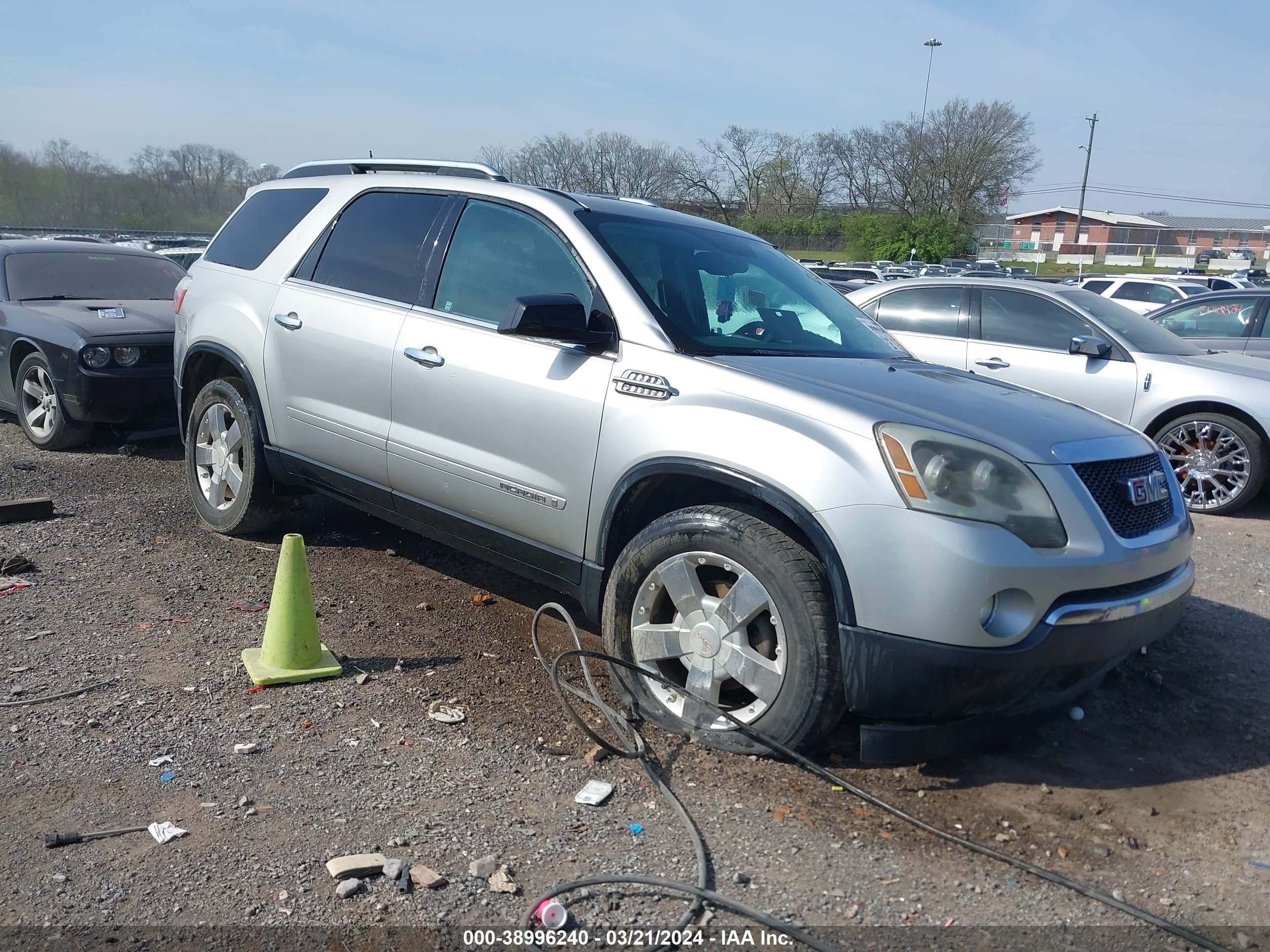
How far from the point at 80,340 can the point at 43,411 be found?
879 millimetres

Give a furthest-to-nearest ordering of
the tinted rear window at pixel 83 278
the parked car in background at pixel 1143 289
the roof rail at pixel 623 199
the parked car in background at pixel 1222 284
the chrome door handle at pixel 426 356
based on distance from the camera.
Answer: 1. the parked car in background at pixel 1222 284
2. the parked car in background at pixel 1143 289
3. the tinted rear window at pixel 83 278
4. the roof rail at pixel 623 199
5. the chrome door handle at pixel 426 356

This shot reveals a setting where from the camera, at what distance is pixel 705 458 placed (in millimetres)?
3537

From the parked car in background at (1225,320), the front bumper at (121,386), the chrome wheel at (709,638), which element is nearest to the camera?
the chrome wheel at (709,638)

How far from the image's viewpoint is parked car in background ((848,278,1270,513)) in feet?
25.5

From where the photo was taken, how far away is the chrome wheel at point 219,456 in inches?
222

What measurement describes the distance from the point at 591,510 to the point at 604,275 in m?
0.93

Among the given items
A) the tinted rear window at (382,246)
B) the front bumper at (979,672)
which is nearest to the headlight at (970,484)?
the front bumper at (979,672)

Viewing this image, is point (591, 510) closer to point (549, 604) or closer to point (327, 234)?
point (549, 604)

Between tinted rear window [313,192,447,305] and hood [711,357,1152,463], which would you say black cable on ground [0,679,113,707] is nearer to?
tinted rear window [313,192,447,305]

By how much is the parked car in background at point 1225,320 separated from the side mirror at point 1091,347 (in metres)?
2.72

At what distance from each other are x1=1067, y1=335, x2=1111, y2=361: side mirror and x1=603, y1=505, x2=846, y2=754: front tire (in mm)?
5300

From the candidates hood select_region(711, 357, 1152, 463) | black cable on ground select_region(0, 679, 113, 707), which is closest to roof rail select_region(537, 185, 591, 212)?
hood select_region(711, 357, 1152, 463)

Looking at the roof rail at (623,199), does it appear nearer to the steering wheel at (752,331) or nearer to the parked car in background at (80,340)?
the steering wheel at (752,331)

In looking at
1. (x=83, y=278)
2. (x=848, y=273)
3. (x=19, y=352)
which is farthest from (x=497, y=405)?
(x=848, y=273)
